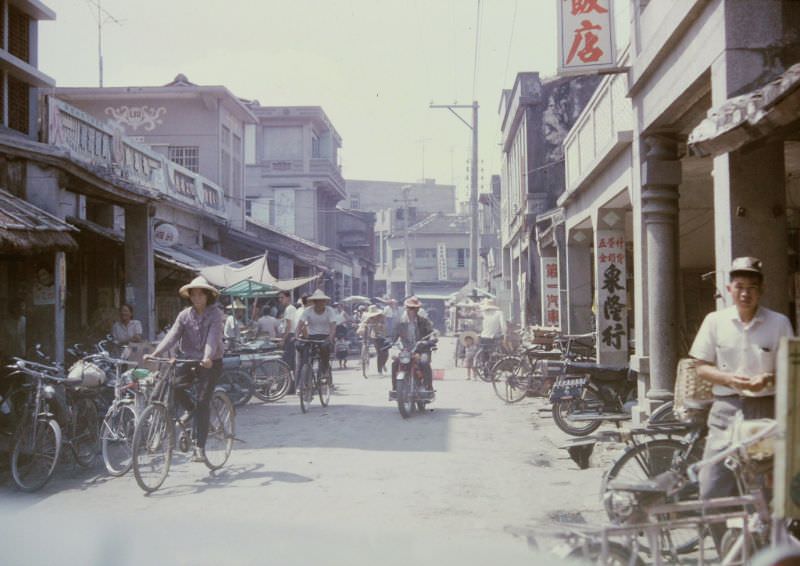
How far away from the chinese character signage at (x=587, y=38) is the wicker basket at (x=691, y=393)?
5685 millimetres

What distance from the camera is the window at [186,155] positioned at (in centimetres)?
2841

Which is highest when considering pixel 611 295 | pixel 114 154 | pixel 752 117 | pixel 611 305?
pixel 114 154

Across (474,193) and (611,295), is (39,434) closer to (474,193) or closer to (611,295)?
(611,295)

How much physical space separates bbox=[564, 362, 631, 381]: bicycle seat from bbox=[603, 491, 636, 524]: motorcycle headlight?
23.5 ft

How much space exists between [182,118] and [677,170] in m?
21.7

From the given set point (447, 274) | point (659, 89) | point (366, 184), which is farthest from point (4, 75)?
point (366, 184)

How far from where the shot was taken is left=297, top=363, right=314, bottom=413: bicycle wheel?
518 inches

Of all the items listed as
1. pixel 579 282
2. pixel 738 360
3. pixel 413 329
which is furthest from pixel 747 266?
pixel 579 282

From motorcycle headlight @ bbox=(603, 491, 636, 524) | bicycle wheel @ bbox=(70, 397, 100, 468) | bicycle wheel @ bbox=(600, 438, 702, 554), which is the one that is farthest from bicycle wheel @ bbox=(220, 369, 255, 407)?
motorcycle headlight @ bbox=(603, 491, 636, 524)

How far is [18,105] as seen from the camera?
14961 mm

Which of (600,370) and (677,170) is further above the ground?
(677,170)

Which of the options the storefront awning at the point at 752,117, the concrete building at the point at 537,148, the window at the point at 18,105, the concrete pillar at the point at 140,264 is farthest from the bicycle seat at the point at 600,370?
the concrete building at the point at 537,148

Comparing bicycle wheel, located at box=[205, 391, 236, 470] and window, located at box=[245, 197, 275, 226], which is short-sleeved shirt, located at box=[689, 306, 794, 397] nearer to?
bicycle wheel, located at box=[205, 391, 236, 470]

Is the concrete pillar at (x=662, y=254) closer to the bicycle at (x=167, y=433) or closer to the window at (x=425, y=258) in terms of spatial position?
the bicycle at (x=167, y=433)
